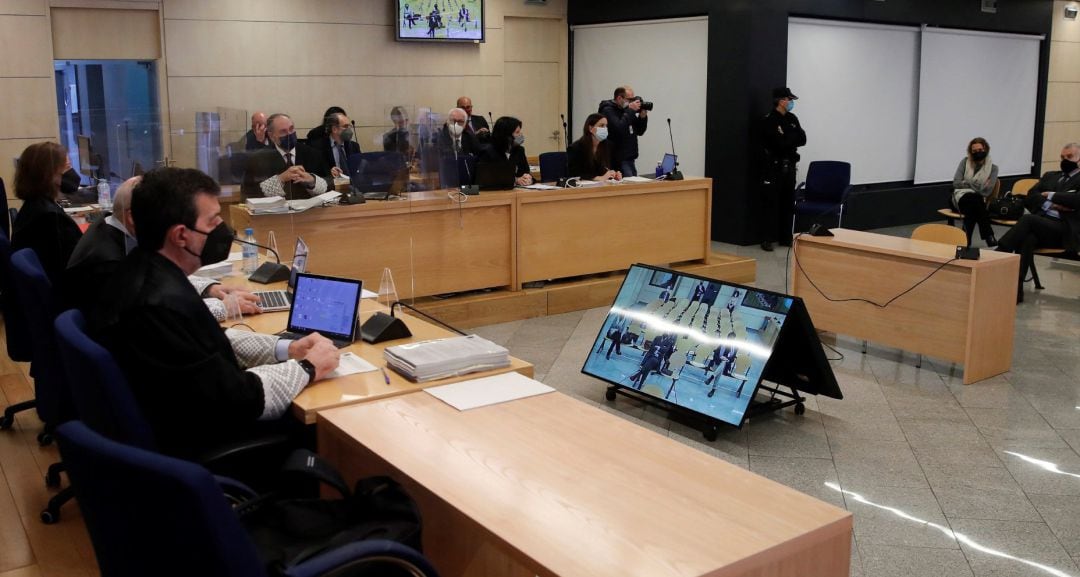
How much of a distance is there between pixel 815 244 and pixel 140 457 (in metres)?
5.35

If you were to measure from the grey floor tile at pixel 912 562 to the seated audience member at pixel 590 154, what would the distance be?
4.94 meters

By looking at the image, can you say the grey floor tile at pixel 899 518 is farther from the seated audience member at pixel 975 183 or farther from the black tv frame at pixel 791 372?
the seated audience member at pixel 975 183

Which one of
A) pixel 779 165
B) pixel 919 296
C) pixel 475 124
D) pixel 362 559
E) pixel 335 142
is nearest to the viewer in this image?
pixel 362 559

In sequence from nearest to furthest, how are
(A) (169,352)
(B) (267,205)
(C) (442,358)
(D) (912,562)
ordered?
(A) (169,352) → (C) (442,358) → (D) (912,562) → (B) (267,205)

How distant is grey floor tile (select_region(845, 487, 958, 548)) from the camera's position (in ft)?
11.8

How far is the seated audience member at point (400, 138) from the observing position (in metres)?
6.73

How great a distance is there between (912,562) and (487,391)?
5.31 ft

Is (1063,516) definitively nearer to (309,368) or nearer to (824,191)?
(309,368)

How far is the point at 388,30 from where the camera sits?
10258 mm

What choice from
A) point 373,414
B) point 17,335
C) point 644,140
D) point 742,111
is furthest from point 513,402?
point 644,140

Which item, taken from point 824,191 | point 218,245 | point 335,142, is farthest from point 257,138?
point 824,191

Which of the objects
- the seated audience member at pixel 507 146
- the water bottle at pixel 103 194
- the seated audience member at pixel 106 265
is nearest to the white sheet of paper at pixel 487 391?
the seated audience member at pixel 106 265

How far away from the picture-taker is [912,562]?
342 cm

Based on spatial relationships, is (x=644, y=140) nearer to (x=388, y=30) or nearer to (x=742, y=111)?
(x=742, y=111)
